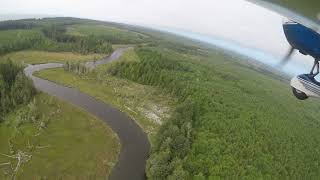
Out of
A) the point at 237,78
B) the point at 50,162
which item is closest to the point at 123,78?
the point at 237,78

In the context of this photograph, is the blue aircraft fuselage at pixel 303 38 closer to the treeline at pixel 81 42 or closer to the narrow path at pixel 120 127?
the narrow path at pixel 120 127

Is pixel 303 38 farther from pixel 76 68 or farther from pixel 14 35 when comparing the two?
pixel 14 35

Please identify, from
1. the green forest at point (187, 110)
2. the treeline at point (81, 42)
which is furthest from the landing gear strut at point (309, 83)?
the treeline at point (81, 42)

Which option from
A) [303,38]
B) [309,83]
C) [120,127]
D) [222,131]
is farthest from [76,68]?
[303,38]

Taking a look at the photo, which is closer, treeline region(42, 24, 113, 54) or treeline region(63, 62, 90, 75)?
treeline region(63, 62, 90, 75)

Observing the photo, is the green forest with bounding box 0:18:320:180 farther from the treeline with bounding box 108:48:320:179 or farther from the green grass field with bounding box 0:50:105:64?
the green grass field with bounding box 0:50:105:64

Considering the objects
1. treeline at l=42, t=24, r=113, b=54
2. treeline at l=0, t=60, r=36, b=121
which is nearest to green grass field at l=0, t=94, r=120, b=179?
treeline at l=0, t=60, r=36, b=121
